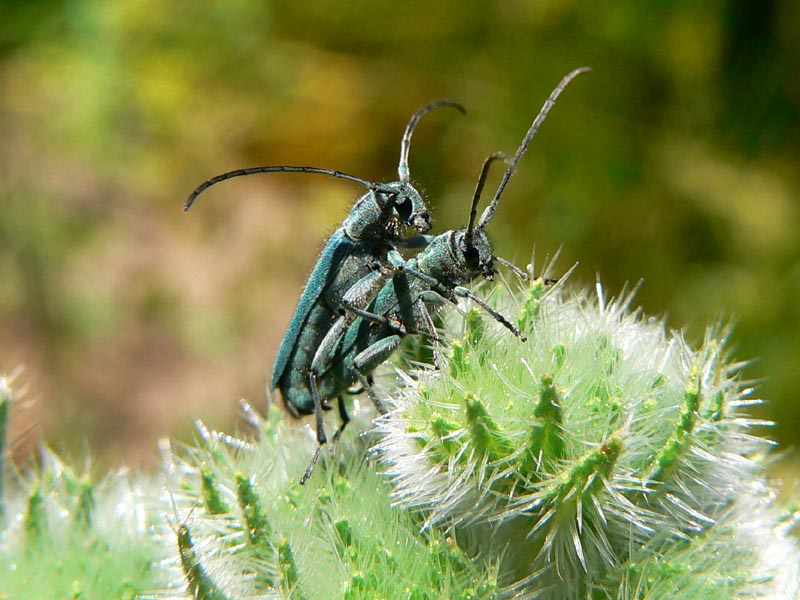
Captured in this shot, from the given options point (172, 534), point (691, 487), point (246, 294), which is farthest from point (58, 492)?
point (246, 294)

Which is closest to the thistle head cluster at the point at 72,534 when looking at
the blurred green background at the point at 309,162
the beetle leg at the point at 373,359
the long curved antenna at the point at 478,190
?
the beetle leg at the point at 373,359

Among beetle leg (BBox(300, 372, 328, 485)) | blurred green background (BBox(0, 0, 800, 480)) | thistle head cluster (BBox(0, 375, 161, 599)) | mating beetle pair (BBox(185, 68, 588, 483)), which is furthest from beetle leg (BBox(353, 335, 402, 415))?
blurred green background (BBox(0, 0, 800, 480))

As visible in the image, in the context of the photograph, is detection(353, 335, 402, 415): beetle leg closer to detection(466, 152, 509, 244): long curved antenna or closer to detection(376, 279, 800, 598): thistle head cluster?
detection(376, 279, 800, 598): thistle head cluster

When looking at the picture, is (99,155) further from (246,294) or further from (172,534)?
(172,534)

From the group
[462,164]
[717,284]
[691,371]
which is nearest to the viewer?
[691,371]

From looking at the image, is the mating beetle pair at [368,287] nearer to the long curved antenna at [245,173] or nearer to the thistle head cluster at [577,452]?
the long curved antenna at [245,173]

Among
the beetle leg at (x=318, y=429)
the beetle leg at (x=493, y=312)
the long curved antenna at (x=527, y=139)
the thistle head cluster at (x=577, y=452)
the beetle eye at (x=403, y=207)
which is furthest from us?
the beetle eye at (x=403, y=207)
